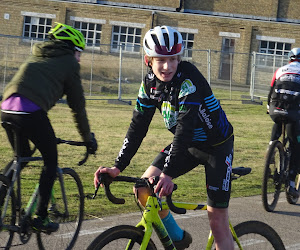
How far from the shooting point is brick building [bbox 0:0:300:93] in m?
40.6

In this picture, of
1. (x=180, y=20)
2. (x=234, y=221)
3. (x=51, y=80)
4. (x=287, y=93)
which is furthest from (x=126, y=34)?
(x=51, y=80)

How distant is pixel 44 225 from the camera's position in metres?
5.48

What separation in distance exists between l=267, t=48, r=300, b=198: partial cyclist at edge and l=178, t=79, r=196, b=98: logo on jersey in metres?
4.78

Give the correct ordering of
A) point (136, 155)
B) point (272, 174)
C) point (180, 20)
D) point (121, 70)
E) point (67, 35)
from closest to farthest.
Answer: point (67, 35) → point (272, 174) → point (136, 155) → point (121, 70) → point (180, 20)

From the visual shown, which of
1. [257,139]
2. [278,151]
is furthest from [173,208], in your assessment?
[257,139]

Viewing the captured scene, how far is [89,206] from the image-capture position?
25.9ft

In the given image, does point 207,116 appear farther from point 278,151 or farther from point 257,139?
point 257,139

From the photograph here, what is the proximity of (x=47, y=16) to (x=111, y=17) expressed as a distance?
3897 mm

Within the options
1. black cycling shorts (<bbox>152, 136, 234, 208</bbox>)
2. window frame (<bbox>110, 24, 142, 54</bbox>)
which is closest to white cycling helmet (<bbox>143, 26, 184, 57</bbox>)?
black cycling shorts (<bbox>152, 136, 234, 208</bbox>)

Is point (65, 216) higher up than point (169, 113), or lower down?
lower down

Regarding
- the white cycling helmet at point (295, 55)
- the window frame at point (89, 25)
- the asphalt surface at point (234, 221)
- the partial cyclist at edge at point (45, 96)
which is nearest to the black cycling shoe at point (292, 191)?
the asphalt surface at point (234, 221)

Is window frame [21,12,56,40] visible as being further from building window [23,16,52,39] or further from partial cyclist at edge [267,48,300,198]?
partial cyclist at edge [267,48,300,198]

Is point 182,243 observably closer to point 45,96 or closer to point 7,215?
point 7,215

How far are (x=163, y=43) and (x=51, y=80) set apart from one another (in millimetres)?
1368
